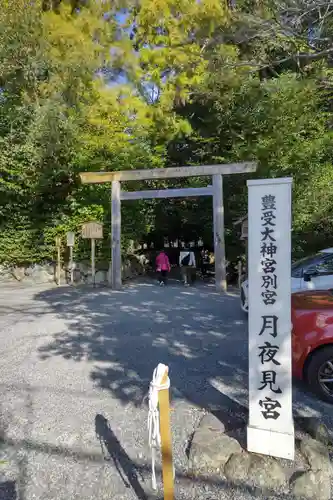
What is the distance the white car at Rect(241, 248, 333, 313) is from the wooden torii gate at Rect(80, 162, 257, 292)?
4279mm

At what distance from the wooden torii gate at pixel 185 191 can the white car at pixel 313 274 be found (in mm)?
4279

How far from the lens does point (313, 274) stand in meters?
6.88

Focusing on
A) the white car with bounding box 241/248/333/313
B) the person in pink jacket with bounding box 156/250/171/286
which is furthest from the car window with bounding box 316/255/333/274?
the person in pink jacket with bounding box 156/250/171/286

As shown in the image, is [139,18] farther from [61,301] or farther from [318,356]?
[318,356]

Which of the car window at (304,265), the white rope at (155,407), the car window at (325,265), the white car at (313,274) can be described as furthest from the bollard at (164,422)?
the car window at (325,265)

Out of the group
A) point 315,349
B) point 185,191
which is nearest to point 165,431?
point 315,349

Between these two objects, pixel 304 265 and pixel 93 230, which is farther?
pixel 93 230

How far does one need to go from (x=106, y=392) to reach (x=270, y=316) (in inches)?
82.6

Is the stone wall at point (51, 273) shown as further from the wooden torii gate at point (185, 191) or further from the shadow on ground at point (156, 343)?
the shadow on ground at point (156, 343)

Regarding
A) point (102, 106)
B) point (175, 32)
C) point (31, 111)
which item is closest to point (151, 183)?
point (102, 106)

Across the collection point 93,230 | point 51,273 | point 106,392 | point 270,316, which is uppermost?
point 93,230

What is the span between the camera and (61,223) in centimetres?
1410

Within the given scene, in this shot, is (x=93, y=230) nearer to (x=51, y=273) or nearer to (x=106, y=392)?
(x=51, y=273)

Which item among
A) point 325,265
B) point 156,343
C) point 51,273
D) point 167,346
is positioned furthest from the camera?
point 51,273
